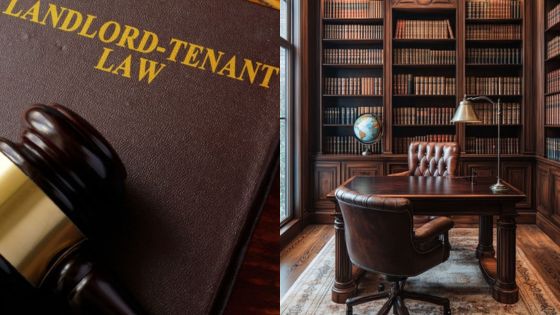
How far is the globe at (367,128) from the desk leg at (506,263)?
2.13 meters

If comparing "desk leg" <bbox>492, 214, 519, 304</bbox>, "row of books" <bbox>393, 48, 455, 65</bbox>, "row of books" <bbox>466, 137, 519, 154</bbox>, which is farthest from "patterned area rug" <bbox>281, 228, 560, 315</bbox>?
"row of books" <bbox>393, 48, 455, 65</bbox>

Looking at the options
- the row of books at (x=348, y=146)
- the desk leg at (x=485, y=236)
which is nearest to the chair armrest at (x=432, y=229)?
the desk leg at (x=485, y=236)

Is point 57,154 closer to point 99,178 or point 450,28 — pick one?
point 99,178

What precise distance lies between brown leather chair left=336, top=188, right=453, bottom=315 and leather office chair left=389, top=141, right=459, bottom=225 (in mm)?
1281

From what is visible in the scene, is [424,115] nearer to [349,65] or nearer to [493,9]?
[349,65]

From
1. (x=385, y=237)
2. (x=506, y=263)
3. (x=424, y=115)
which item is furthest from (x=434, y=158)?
(x=385, y=237)

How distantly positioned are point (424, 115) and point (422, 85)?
0.31m

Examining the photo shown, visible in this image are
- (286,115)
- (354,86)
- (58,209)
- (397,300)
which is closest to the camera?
(58,209)

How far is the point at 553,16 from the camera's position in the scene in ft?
13.6

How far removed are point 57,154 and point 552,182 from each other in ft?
15.0

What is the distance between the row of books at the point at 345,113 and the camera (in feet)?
15.7

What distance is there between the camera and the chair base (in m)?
2.28

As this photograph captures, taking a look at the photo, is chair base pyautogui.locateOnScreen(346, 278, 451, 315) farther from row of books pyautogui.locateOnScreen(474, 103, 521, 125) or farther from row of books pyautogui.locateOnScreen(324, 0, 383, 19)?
row of books pyautogui.locateOnScreen(324, 0, 383, 19)

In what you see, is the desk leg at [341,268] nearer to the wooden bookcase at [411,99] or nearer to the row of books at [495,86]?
the wooden bookcase at [411,99]
